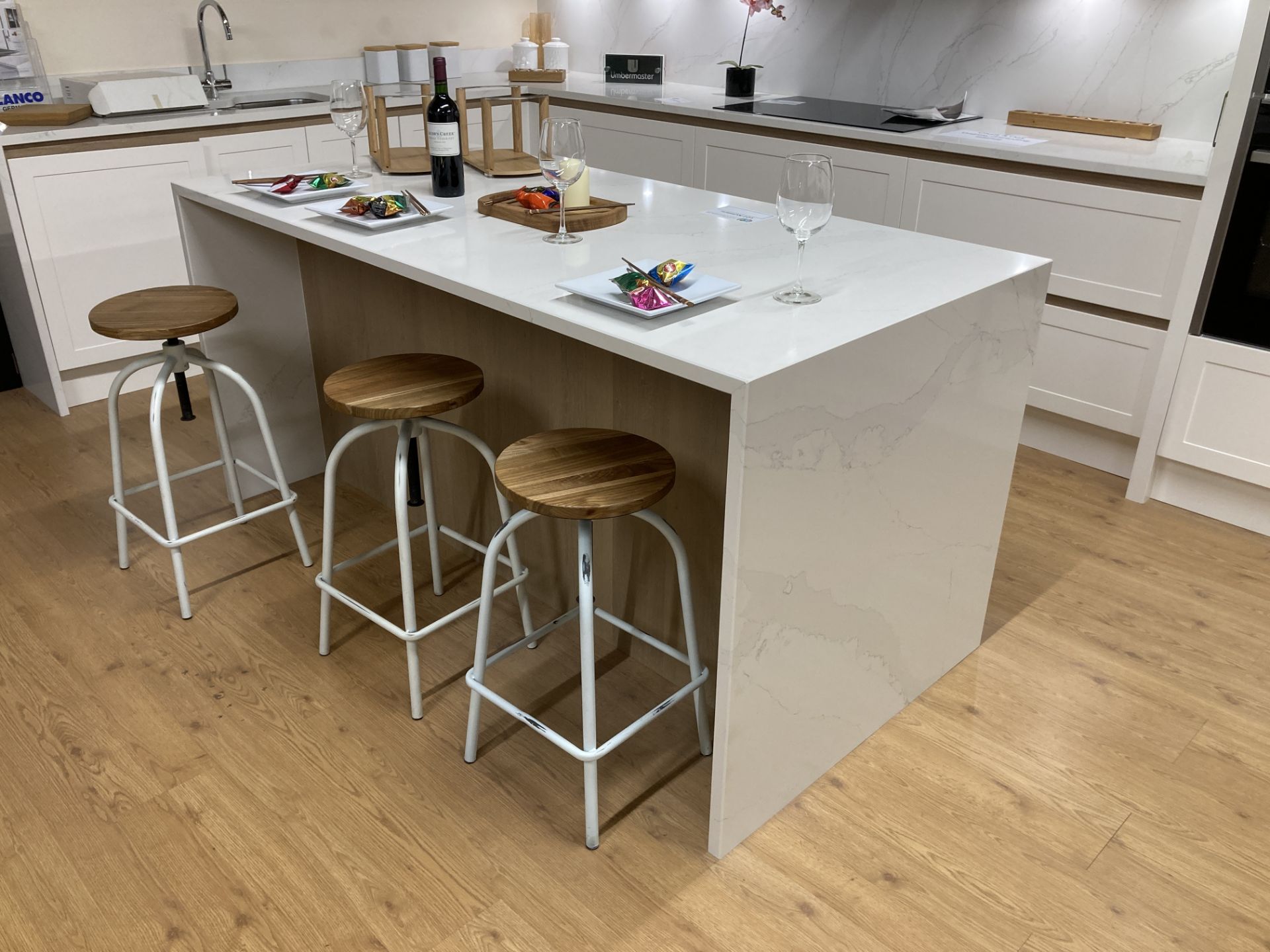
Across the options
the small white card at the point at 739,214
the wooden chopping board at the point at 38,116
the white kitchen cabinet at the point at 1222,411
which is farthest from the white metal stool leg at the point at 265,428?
the white kitchen cabinet at the point at 1222,411

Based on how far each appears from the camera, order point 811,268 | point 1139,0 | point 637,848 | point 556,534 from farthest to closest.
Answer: point 1139,0
point 556,534
point 811,268
point 637,848

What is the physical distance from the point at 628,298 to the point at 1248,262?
6.64 feet

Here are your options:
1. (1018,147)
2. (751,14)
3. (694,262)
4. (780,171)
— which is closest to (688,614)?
(694,262)

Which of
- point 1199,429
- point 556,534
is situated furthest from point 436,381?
point 1199,429

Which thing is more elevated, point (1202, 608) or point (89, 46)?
point (89, 46)

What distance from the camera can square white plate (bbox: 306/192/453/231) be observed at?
2254mm

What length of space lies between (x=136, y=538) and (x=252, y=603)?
1.83 feet

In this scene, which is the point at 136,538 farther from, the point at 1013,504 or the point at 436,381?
the point at 1013,504

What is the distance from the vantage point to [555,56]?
5.21 metres

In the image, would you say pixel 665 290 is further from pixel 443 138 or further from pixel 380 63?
pixel 380 63

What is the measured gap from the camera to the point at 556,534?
2.52m

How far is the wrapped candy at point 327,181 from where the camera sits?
2.54 meters

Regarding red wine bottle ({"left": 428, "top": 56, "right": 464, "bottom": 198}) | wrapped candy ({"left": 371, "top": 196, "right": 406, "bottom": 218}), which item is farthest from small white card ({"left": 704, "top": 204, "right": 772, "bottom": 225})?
wrapped candy ({"left": 371, "top": 196, "right": 406, "bottom": 218})

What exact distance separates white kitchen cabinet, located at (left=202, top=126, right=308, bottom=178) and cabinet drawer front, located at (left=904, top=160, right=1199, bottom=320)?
7.56ft
